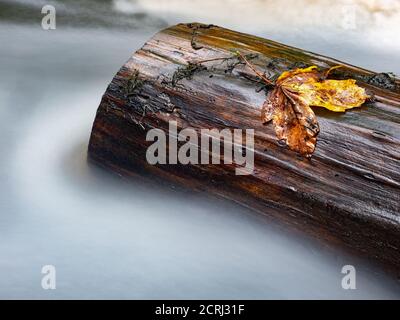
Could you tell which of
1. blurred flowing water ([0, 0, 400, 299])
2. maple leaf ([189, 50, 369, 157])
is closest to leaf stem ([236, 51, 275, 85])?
maple leaf ([189, 50, 369, 157])

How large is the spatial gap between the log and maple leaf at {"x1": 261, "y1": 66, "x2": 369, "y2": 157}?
1.5 inches

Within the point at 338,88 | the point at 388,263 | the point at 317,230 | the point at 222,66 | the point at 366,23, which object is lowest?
the point at 388,263

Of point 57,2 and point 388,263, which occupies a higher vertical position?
point 57,2

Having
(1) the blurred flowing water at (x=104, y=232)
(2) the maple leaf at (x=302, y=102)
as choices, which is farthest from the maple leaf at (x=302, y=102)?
(1) the blurred flowing water at (x=104, y=232)

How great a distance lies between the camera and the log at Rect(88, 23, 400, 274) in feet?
8.04

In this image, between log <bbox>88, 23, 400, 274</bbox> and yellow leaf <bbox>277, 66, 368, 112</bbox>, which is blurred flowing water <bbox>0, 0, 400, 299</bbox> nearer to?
log <bbox>88, 23, 400, 274</bbox>

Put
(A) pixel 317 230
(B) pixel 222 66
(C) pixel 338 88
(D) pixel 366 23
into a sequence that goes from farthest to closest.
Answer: (D) pixel 366 23 → (B) pixel 222 66 → (C) pixel 338 88 → (A) pixel 317 230

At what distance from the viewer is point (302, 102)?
2.68 meters

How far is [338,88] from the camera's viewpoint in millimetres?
2773

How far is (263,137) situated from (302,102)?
0.24 m

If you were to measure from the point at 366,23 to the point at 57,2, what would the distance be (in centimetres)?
338

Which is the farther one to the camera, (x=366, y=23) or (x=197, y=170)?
A: (x=366, y=23)

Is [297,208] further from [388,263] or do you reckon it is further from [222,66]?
[222,66]

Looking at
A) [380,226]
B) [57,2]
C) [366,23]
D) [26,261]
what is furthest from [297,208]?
[57,2]
